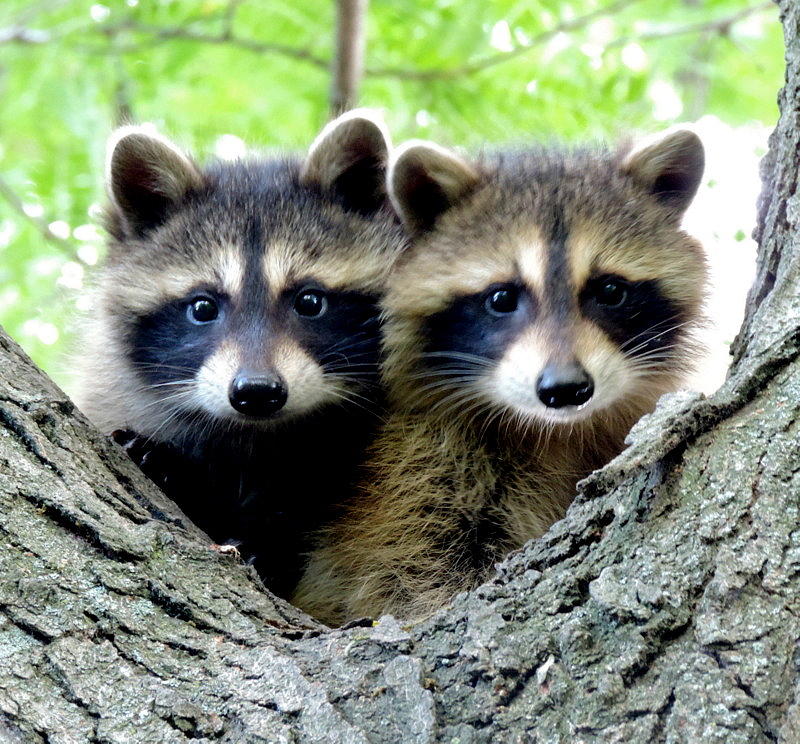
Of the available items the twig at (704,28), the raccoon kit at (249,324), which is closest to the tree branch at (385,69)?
the twig at (704,28)

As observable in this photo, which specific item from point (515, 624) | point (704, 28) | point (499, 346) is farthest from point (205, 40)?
point (515, 624)

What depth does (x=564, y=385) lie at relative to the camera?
3053mm

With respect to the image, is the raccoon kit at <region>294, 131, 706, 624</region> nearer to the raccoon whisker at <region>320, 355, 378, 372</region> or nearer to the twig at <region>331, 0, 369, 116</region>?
the raccoon whisker at <region>320, 355, 378, 372</region>

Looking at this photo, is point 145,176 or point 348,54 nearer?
point 145,176

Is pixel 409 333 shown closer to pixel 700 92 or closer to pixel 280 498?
pixel 280 498

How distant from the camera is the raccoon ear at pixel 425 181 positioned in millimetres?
3445

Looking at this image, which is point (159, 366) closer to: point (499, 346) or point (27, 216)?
point (499, 346)

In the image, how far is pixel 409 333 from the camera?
136 inches

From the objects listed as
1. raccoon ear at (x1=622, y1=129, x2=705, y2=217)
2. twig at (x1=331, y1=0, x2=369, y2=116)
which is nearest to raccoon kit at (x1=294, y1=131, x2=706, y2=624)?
raccoon ear at (x1=622, y1=129, x2=705, y2=217)

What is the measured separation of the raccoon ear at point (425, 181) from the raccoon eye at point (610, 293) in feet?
1.93

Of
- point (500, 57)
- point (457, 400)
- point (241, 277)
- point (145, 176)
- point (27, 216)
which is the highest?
point (500, 57)

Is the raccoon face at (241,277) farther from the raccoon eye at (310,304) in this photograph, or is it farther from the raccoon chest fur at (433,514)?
the raccoon chest fur at (433,514)

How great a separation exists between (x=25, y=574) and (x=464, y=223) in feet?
6.65

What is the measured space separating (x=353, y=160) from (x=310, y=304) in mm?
570
